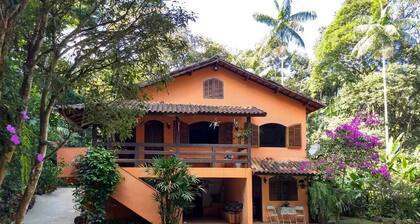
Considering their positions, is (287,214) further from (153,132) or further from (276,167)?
(153,132)

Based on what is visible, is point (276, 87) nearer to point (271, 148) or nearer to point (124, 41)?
point (271, 148)

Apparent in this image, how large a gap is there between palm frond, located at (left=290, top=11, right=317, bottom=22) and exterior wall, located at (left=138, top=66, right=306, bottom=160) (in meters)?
13.6

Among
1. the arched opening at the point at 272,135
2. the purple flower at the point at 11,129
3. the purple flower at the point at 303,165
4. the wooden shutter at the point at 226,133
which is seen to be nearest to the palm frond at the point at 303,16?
the arched opening at the point at 272,135

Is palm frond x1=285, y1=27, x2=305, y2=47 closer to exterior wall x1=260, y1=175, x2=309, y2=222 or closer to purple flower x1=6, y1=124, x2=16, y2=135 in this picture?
exterior wall x1=260, y1=175, x2=309, y2=222

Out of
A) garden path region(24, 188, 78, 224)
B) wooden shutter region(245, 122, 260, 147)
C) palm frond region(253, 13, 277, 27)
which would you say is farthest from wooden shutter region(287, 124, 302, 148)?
palm frond region(253, 13, 277, 27)

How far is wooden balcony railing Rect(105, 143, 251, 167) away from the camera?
15625 mm

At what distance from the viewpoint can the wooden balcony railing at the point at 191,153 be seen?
615 inches

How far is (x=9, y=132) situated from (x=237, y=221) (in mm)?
12637

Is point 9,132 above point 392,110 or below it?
below

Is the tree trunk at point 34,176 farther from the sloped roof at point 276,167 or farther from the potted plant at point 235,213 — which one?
the potted plant at point 235,213

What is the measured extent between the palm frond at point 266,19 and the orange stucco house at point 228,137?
13416mm

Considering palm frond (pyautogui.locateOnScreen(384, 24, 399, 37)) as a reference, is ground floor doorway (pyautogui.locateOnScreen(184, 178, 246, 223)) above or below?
below

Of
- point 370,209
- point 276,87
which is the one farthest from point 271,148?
point 370,209

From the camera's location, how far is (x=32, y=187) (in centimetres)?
604
